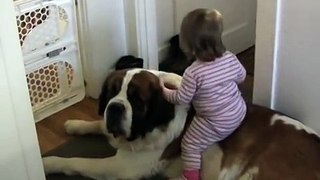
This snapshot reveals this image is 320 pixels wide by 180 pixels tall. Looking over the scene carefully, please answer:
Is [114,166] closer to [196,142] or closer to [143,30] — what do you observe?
[196,142]

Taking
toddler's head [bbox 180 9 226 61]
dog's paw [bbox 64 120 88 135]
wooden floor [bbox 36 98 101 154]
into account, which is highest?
toddler's head [bbox 180 9 226 61]

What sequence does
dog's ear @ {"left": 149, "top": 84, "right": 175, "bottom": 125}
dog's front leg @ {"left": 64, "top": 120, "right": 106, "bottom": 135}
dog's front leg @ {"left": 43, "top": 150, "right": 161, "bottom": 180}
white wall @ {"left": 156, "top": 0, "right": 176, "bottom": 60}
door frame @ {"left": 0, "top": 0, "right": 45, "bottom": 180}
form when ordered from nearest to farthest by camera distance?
door frame @ {"left": 0, "top": 0, "right": 45, "bottom": 180}
dog's ear @ {"left": 149, "top": 84, "right": 175, "bottom": 125}
dog's front leg @ {"left": 43, "top": 150, "right": 161, "bottom": 180}
dog's front leg @ {"left": 64, "top": 120, "right": 106, "bottom": 135}
white wall @ {"left": 156, "top": 0, "right": 176, "bottom": 60}

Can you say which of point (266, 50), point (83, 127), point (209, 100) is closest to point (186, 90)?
point (209, 100)

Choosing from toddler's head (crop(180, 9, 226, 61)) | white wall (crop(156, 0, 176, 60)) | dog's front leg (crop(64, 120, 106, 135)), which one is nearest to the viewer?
toddler's head (crop(180, 9, 226, 61))

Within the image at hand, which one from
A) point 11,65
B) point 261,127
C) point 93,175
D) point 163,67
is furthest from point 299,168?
point 163,67

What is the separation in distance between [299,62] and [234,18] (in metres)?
0.93

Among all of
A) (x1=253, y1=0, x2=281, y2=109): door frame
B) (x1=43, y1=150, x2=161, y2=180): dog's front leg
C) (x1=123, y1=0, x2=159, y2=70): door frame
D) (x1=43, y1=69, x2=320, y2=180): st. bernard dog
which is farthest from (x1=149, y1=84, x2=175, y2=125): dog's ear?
(x1=123, y1=0, x2=159, y2=70): door frame

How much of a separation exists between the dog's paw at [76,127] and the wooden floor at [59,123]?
2 cm

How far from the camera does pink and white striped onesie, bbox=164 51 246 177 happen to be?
1.76 m

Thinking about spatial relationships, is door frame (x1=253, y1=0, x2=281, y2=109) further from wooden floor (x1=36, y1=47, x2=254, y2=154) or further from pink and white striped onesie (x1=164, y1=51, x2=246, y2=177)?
wooden floor (x1=36, y1=47, x2=254, y2=154)

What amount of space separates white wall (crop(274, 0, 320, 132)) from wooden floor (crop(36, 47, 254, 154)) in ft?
1.62

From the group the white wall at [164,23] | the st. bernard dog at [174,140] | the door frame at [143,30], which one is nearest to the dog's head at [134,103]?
the st. bernard dog at [174,140]

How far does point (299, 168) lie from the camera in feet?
5.68

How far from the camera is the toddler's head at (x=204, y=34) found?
1720 millimetres
